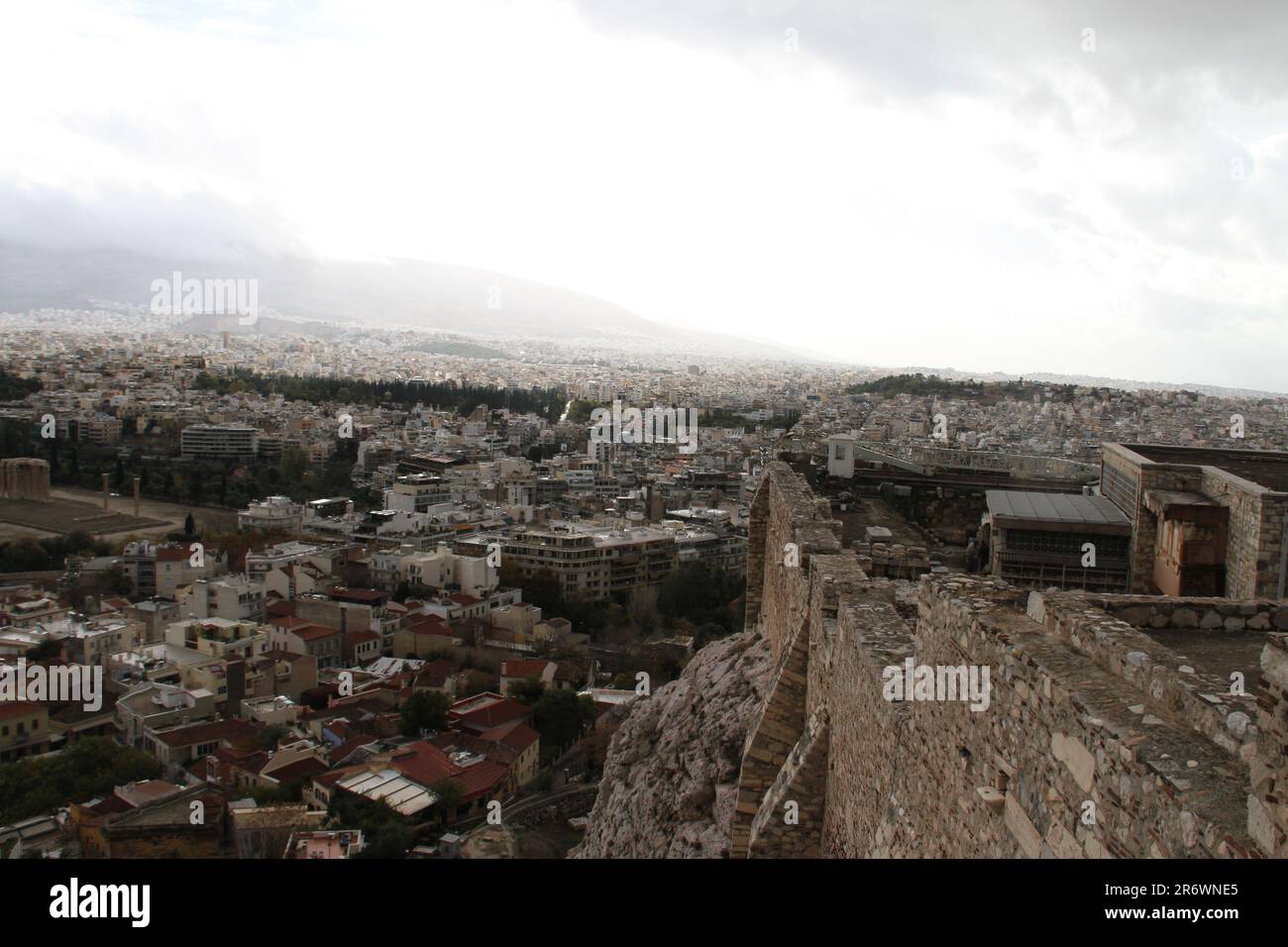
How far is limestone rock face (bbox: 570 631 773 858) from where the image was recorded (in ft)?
17.3

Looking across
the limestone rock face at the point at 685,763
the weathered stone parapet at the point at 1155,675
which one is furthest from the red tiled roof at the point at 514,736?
the weathered stone parapet at the point at 1155,675

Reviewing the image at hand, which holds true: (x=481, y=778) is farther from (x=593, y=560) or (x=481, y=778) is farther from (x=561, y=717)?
(x=593, y=560)

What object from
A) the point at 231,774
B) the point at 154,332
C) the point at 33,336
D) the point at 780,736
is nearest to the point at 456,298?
the point at 154,332

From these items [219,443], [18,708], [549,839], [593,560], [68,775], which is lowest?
[68,775]

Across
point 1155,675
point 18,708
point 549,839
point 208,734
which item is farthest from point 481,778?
point 1155,675

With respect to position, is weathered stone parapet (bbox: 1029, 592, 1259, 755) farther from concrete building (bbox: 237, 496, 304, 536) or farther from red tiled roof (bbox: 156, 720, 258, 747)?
concrete building (bbox: 237, 496, 304, 536)

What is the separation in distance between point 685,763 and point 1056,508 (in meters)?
2.93

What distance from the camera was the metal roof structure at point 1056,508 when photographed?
244 inches

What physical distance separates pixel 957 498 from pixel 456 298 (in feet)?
538

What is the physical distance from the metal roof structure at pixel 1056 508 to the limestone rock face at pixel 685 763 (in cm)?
179

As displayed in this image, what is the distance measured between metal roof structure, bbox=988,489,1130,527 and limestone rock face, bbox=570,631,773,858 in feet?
5.88

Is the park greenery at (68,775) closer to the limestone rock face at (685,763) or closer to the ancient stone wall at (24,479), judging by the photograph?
the limestone rock face at (685,763)

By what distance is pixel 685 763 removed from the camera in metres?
5.91

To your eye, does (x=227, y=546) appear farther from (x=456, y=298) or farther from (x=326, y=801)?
(x=456, y=298)
